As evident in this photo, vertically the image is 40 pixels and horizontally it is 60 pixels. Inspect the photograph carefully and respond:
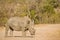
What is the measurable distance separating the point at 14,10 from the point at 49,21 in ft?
14.0

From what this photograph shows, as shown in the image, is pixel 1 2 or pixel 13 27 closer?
pixel 13 27

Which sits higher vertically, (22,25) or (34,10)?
(34,10)

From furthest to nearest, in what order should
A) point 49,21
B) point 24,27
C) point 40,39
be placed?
point 49,21 → point 24,27 → point 40,39

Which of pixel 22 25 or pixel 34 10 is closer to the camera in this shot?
pixel 22 25

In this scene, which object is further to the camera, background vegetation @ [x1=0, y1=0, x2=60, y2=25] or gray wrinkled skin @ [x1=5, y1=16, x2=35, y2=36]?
background vegetation @ [x1=0, y1=0, x2=60, y2=25]

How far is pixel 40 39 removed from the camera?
14.1 m

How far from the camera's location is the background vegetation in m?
27.1

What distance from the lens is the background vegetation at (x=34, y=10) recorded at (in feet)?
89.0

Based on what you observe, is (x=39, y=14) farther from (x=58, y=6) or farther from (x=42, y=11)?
(x=58, y=6)

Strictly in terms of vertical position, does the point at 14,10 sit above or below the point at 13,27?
above

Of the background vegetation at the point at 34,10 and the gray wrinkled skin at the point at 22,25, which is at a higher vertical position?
the background vegetation at the point at 34,10

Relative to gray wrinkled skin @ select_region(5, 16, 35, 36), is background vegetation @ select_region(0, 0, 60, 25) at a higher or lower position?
higher

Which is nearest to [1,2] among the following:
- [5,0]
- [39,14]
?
[5,0]

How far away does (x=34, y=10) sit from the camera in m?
28.7
